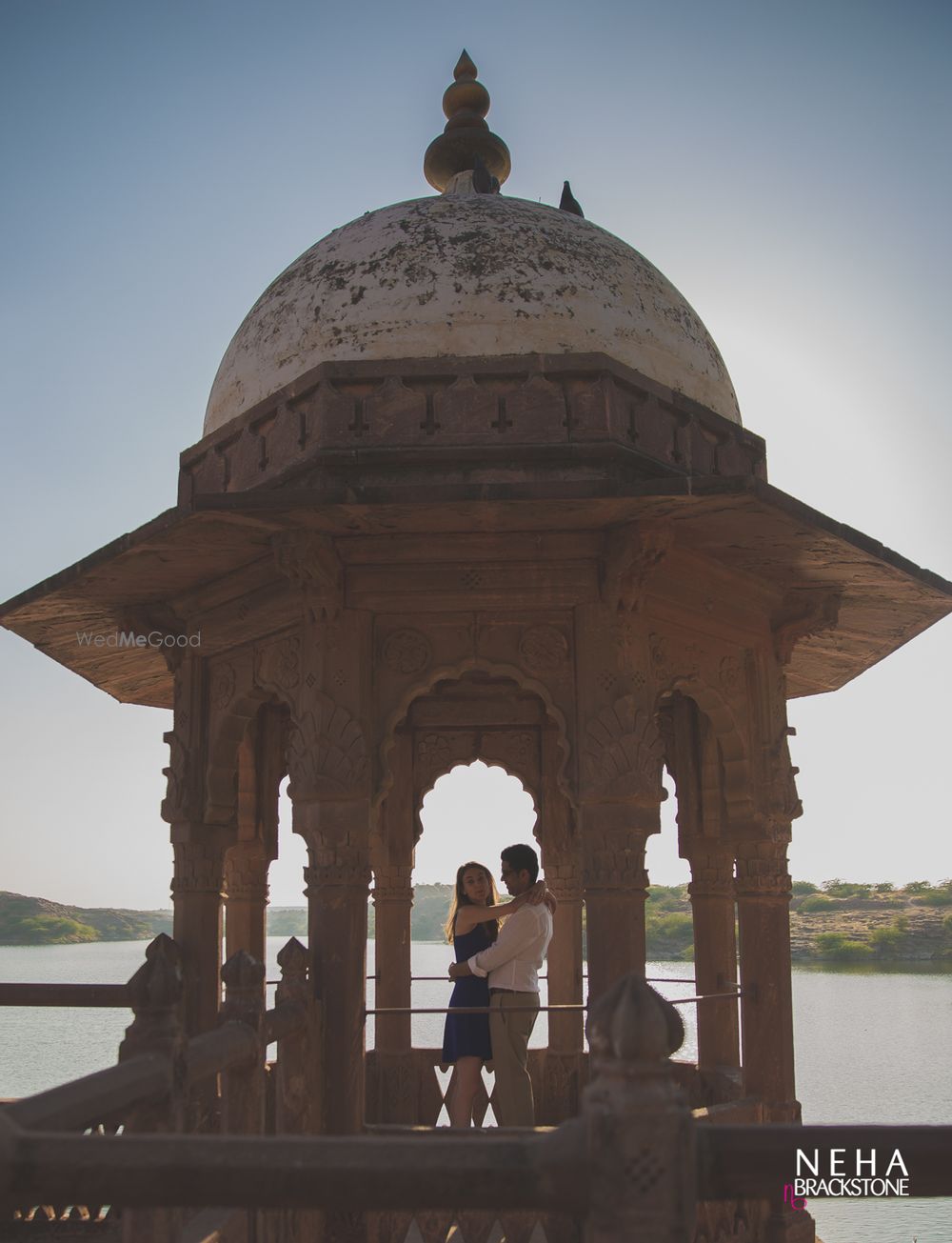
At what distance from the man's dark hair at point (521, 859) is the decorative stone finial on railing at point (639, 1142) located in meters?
3.92

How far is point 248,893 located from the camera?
32.4ft

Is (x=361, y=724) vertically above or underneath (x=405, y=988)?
above

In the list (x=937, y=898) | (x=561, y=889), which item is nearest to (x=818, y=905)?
(x=937, y=898)

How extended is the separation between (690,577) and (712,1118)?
3136 mm

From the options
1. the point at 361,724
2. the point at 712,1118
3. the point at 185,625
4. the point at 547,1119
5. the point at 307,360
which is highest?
the point at 307,360

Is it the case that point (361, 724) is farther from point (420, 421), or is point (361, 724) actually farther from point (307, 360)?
point (307, 360)

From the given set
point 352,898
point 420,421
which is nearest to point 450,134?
point 420,421

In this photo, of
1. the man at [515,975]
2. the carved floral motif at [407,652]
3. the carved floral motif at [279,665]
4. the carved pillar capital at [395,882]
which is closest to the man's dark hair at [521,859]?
the man at [515,975]

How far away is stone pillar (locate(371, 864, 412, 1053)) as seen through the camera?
10039 mm

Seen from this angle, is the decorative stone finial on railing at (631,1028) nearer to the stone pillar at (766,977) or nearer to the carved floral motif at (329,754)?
the carved floral motif at (329,754)

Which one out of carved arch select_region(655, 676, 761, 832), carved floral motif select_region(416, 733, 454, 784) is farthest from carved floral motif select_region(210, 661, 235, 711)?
carved floral motif select_region(416, 733, 454, 784)

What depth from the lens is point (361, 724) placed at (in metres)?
6.69

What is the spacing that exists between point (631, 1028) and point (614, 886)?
368cm

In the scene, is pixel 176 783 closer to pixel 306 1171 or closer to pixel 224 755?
pixel 224 755
